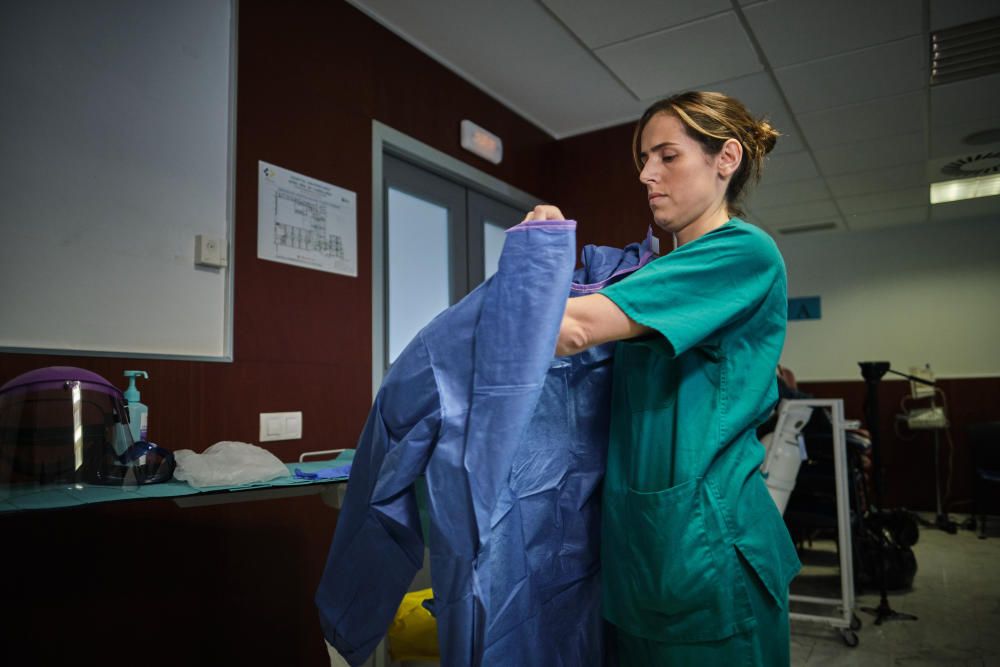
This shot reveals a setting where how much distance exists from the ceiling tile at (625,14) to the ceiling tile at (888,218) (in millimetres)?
4001

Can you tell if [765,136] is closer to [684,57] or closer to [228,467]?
[228,467]

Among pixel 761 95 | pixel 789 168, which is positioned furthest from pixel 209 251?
pixel 789 168

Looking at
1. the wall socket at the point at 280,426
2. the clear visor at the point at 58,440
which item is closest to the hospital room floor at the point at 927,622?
the wall socket at the point at 280,426

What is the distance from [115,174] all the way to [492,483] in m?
1.67

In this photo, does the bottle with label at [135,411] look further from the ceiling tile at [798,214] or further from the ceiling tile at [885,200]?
the ceiling tile at [885,200]

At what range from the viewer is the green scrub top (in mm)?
905

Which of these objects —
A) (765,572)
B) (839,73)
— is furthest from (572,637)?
(839,73)

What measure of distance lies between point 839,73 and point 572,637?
3517 mm

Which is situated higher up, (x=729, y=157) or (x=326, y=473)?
(x=729, y=157)

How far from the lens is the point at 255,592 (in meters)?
2.23

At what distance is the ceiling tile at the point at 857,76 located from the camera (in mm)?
3367

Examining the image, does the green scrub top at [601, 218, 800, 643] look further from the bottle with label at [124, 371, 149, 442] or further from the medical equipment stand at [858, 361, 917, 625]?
the medical equipment stand at [858, 361, 917, 625]

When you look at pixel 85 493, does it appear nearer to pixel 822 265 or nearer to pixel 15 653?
pixel 15 653

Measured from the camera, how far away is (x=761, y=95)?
3.83 metres
